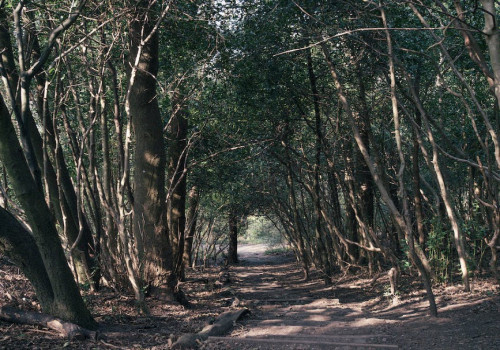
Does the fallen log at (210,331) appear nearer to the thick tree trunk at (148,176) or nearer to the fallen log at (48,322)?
the fallen log at (48,322)

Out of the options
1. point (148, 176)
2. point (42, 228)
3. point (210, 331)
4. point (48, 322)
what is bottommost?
point (210, 331)

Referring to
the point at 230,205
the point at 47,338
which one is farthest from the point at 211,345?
the point at 230,205

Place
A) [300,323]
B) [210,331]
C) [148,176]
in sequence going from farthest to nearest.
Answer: [148,176] < [300,323] < [210,331]

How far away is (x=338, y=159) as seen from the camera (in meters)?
14.8

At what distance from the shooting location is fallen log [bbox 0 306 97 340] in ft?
18.6

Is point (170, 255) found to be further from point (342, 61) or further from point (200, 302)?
point (342, 61)

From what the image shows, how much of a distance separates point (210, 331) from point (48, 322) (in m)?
1.94

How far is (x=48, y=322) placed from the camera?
5.81m

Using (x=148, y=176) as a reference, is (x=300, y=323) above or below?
below

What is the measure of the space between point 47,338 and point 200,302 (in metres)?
5.00

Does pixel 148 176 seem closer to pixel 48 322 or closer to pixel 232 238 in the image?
pixel 48 322

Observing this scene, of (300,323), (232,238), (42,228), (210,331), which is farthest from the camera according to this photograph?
(232,238)

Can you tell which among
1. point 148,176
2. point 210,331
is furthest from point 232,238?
point 210,331

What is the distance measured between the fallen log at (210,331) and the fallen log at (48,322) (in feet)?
3.39
